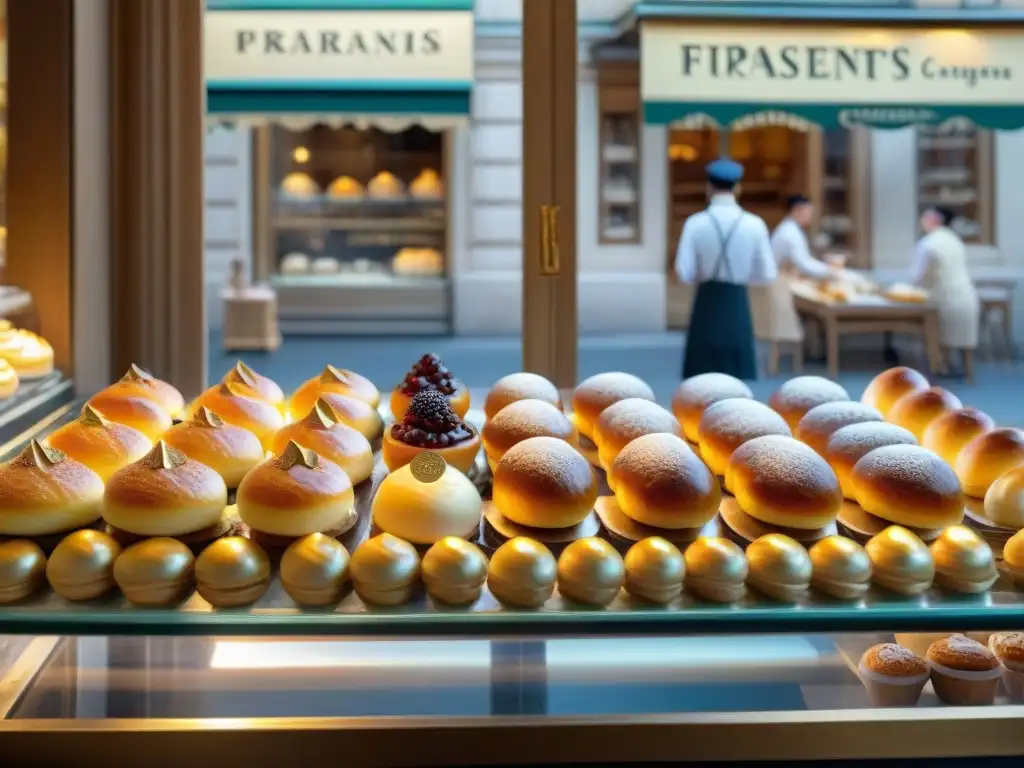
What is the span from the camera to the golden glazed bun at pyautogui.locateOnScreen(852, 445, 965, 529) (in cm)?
127

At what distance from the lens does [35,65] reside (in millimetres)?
2518

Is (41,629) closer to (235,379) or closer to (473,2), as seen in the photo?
(235,379)

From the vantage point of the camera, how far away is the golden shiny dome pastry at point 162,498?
A: 1.21m

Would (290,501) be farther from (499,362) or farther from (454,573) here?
(499,362)

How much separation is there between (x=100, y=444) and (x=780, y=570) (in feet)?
2.64

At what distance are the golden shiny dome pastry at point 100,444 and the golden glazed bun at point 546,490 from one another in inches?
17.3

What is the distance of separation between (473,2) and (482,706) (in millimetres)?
6692

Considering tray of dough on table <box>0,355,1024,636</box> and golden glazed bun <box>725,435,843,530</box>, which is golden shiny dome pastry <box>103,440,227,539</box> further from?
golden glazed bun <box>725,435,843,530</box>

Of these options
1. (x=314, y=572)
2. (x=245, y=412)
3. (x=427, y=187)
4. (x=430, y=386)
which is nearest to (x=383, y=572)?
(x=314, y=572)

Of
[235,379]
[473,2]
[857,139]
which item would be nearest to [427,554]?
[235,379]

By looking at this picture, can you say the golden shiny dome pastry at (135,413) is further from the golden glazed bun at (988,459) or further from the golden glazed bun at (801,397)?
the golden glazed bun at (988,459)

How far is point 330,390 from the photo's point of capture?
70.9 inches

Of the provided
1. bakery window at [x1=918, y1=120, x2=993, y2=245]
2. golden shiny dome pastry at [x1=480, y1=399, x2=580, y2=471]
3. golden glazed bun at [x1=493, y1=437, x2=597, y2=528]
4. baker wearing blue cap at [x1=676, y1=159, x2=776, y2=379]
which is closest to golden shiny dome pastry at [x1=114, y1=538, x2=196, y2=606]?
golden glazed bun at [x1=493, y1=437, x2=597, y2=528]

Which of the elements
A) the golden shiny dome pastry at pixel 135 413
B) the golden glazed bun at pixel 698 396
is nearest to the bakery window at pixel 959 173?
the golden glazed bun at pixel 698 396
